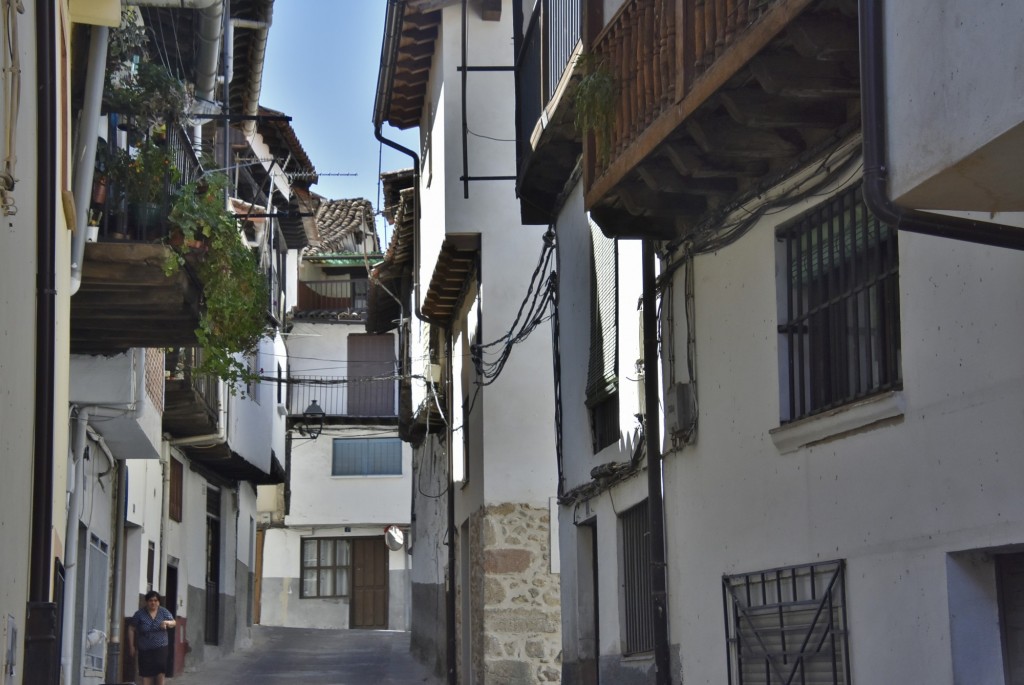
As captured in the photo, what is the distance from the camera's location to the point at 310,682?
20.8 meters

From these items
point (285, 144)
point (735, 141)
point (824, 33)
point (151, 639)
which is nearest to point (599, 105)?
point (735, 141)

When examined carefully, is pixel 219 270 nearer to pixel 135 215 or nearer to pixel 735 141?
pixel 135 215

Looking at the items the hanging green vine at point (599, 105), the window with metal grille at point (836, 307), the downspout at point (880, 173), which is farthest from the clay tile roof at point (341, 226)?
the downspout at point (880, 173)

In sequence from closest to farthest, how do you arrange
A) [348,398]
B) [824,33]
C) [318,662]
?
[824,33] < [318,662] < [348,398]

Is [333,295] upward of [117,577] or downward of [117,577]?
upward

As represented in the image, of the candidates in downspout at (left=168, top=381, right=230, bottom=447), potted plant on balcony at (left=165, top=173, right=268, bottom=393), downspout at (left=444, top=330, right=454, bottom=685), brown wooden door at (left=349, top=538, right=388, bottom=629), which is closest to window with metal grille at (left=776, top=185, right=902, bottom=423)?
potted plant on balcony at (left=165, top=173, right=268, bottom=393)

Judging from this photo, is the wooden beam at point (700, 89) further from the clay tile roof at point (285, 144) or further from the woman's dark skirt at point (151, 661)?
the clay tile roof at point (285, 144)

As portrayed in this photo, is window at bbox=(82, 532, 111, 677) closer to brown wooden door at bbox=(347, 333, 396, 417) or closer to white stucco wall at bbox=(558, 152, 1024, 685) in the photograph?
white stucco wall at bbox=(558, 152, 1024, 685)

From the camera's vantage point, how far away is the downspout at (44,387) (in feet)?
25.4

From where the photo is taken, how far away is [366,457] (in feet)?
133

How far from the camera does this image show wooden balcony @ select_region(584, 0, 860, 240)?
664cm

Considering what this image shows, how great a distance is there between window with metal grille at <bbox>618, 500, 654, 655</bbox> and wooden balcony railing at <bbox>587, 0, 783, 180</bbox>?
2.95m

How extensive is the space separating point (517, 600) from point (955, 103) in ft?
39.7

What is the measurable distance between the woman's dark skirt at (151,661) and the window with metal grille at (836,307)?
10747 mm
